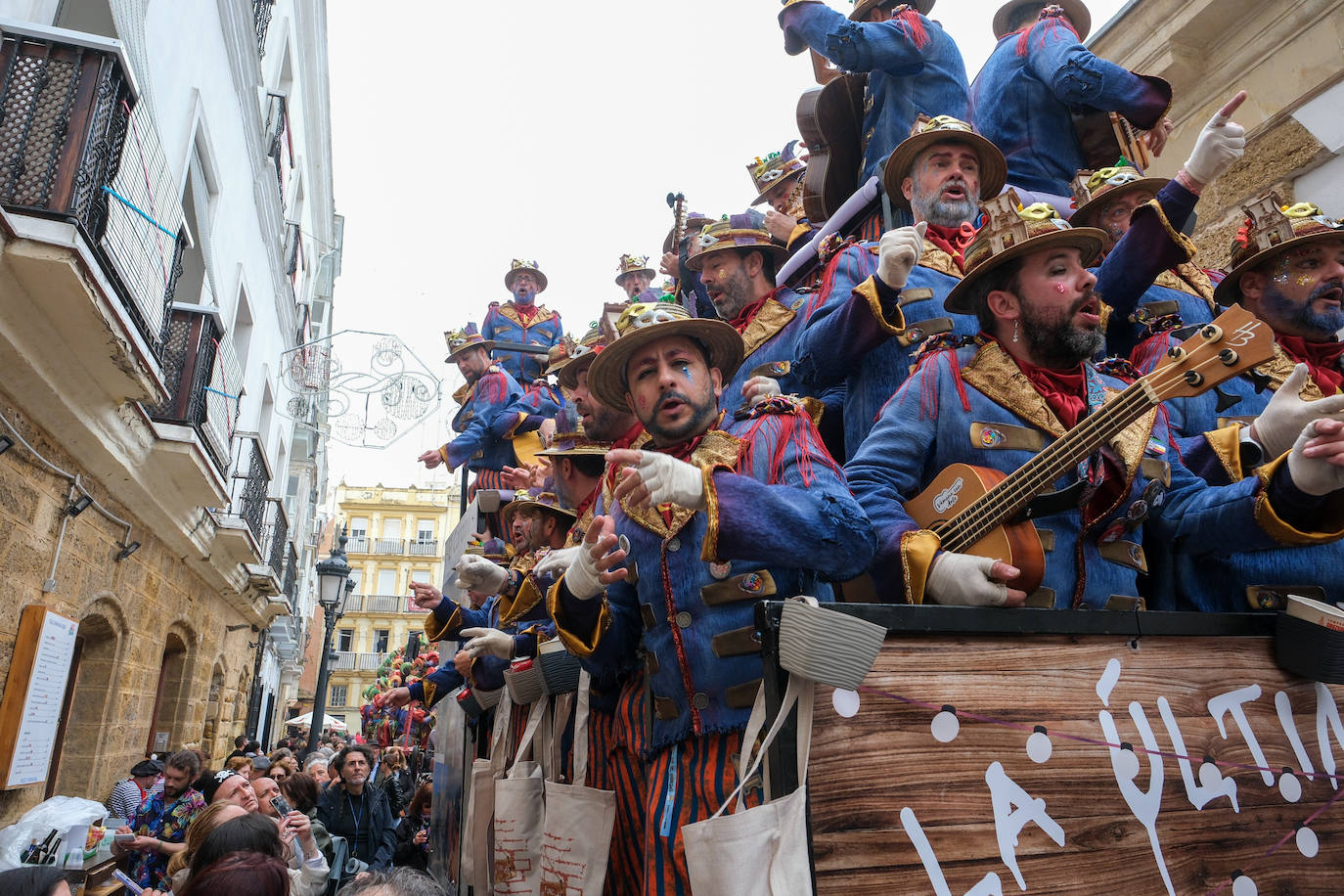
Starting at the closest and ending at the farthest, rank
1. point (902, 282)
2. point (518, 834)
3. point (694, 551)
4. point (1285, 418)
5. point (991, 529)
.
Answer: point (991, 529) < point (694, 551) < point (1285, 418) < point (902, 282) < point (518, 834)

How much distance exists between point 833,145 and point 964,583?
4372mm

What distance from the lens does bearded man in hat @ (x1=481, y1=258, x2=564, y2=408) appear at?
439 inches

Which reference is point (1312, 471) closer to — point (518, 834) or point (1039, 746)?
point (1039, 746)

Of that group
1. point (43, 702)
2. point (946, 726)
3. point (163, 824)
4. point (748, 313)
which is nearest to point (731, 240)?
point (748, 313)

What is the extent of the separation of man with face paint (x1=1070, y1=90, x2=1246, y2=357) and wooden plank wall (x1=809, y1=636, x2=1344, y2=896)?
1.62 meters

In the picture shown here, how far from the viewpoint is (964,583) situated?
2424 millimetres

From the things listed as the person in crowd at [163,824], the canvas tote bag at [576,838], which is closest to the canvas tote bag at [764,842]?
the canvas tote bag at [576,838]

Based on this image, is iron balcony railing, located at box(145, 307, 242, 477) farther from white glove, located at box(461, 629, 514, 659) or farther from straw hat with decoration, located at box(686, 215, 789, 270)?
straw hat with decoration, located at box(686, 215, 789, 270)

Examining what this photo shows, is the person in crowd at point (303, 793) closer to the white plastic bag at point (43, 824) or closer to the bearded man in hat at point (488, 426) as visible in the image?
the white plastic bag at point (43, 824)

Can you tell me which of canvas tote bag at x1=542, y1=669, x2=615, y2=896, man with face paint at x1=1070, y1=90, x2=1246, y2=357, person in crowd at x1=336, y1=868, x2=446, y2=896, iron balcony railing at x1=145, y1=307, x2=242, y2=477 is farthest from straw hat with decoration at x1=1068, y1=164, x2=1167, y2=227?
iron balcony railing at x1=145, y1=307, x2=242, y2=477

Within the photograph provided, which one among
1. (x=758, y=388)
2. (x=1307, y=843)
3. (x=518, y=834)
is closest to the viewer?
(x=1307, y=843)

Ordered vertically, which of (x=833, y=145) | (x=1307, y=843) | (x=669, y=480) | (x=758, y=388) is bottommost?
(x=1307, y=843)

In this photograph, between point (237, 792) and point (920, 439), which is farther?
point (237, 792)

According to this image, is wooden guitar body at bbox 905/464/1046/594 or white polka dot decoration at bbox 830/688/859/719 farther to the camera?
Result: wooden guitar body at bbox 905/464/1046/594
